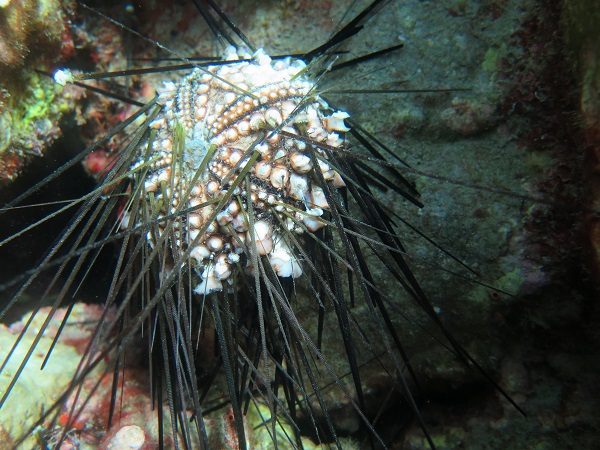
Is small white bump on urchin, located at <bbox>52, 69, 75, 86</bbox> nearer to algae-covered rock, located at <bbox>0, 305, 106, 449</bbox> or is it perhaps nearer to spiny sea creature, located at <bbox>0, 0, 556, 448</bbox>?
spiny sea creature, located at <bbox>0, 0, 556, 448</bbox>

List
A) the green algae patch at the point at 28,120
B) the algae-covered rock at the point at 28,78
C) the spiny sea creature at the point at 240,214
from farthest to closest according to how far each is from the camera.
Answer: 1. the green algae patch at the point at 28,120
2. the algae-covered rock at the point at 28,78
3. the spiny sea creature at the point at 240,214

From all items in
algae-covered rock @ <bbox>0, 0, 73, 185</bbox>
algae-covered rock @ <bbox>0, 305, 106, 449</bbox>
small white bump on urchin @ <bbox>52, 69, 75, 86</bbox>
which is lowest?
algae-covered rock @ <bbox>0, 305, 106, 449</bbox>

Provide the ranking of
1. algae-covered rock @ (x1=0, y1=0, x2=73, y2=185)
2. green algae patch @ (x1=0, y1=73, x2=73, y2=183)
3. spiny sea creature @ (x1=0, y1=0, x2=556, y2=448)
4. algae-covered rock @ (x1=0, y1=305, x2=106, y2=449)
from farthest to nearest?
1. algae-covered rock @ (x1=0, y1=305, x2=106, y2=449)
2. green algae patch @ (x1=0, y1=73, x2=73, y2=183)
3. algae-covered rock @ (x1=0, y1=0, x2=73, y2=185)
4. spiny sea creature @ (x1=0, y1=0, x2=556, y2=448)

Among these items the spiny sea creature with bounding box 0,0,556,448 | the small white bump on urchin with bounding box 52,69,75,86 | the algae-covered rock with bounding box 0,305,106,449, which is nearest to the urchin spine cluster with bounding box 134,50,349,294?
the spiny sea creature with bounding box 0,0,556,448

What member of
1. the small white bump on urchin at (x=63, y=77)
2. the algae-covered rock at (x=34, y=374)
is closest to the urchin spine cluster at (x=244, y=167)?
the small white bump on urchin at (x=63, y=77)

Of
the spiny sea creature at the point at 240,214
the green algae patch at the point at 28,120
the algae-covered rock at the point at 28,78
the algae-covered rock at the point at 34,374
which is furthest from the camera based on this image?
the algae-covered rock at the point at 34,374

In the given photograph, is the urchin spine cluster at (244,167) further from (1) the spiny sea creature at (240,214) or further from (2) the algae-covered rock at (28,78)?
(2) the algae-covered rock at (28,78)

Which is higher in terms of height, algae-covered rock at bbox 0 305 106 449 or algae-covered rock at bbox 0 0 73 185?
algae-covered rock at bbox 0 0 73 185

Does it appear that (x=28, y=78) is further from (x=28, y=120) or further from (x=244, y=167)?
(x=244, y=167)

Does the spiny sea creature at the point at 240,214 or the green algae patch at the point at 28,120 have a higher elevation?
the green algae patch at the point at 28,120
